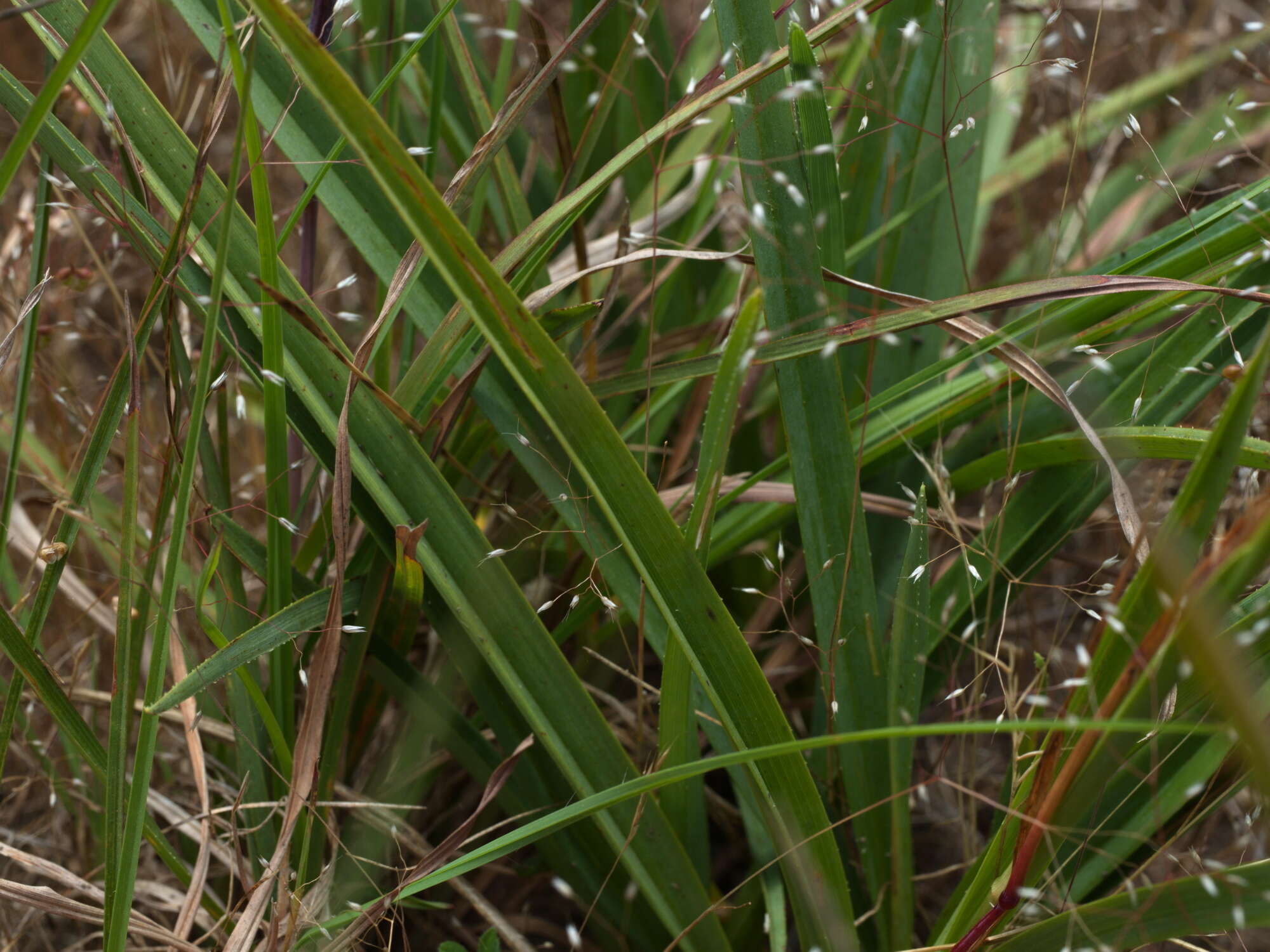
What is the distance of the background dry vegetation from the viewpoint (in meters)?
0.61

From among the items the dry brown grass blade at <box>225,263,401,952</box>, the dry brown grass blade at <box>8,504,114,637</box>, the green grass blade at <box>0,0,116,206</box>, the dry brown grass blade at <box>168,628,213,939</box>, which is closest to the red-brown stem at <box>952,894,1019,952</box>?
the dry brown grass blade at <box>225,263,401,952</box>

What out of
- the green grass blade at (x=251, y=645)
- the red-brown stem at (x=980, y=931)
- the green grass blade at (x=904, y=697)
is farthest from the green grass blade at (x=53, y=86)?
the red-brown stem at (x=980, y=931)

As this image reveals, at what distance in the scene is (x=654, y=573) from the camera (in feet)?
1.99

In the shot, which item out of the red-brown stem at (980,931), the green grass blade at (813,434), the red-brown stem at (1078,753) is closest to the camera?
the red-brown stem at (1078,753)

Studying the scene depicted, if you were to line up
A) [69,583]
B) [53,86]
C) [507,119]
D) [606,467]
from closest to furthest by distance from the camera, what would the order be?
[53,86], [606,467], [507,119], [69,583]

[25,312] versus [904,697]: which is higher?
[25,312]

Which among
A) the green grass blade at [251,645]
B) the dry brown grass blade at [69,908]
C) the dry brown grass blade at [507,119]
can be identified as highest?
the dry brown grass blade at [507,119]

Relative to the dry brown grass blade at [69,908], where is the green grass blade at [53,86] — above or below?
above

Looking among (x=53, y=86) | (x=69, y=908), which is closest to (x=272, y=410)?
(x=53, y=86)

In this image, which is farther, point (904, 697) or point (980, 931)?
Result: point (904, 697)

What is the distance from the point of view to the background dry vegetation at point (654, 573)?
1.99 feet

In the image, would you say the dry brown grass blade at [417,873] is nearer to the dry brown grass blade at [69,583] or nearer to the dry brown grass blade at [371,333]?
the dry brown grass blade at [371,333]

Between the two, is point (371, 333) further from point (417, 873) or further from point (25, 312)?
point (417, 873)

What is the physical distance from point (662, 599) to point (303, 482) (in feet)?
2.12
